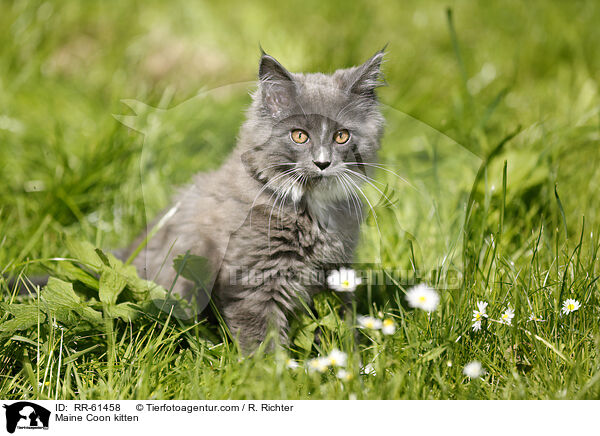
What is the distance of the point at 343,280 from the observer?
1.94 m

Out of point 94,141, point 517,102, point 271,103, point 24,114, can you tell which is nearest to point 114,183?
point 94,141

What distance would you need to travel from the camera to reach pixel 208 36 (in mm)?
4539

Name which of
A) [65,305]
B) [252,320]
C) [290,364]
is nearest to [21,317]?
[65,305]

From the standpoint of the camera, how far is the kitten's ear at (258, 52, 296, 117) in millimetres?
1678

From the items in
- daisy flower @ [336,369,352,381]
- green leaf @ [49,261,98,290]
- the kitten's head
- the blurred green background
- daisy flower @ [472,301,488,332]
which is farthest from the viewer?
the blurred green background

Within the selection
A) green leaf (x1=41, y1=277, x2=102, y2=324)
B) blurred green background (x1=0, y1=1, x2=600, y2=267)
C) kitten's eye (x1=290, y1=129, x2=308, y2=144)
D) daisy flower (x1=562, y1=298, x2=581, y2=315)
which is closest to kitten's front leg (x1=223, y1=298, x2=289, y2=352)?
green leaf (x1=41, y1=277, x2=102, y2=324)

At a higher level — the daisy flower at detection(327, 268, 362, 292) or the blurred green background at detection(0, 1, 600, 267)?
the blurred green background at detection(0, 1, 600, 267)

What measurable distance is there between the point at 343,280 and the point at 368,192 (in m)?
0.37

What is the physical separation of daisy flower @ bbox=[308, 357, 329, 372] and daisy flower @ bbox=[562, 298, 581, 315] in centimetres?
88

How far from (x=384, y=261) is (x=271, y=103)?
40.2 inches

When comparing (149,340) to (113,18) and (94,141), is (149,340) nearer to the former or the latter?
(94,141)

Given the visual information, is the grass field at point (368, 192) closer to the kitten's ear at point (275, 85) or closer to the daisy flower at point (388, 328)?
the daisy flower at point (388, 328)

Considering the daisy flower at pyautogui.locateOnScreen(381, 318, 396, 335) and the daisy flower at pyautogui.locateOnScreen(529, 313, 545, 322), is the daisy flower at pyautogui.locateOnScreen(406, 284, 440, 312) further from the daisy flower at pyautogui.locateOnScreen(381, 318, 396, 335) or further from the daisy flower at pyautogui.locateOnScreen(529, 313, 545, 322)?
the daisy flower at pyautogui.locateOnScreen(529, 313, 545, 322)
